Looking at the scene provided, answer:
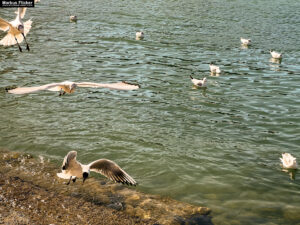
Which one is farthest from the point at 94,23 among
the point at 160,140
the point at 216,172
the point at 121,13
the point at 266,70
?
the point at 216,172

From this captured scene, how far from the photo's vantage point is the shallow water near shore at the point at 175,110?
31.4 ft

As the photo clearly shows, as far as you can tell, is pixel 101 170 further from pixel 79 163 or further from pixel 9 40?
pixel 9 40

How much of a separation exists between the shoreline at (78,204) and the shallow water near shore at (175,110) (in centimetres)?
60

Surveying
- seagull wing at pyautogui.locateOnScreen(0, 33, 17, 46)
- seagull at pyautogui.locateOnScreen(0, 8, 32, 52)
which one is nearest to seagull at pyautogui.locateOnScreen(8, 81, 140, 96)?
seagull at pyautogui.locateOnScreen(0, 8, 32, 52)

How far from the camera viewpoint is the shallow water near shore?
377 inches

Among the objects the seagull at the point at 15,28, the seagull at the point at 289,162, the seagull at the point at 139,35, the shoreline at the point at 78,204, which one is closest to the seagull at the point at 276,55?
the seagull at the point at 139,35

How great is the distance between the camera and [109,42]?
23.1 metres

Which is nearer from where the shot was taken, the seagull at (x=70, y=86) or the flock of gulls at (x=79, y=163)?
the flock of gulls at (x=79, y=163)

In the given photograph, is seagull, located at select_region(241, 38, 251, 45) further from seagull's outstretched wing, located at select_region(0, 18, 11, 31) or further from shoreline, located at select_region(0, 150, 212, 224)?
→ shoreline, located at select_region(0, 150, 212, 224)

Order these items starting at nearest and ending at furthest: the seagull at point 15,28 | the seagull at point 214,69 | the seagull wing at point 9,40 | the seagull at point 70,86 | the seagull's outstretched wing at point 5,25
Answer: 1. the seagull at point 70,86
2. the seagull's outstretched wing at point 5,25
3. the seagull at point 15,28
4. the seagull wing at point 9,40
5. the seagull at point 214,69

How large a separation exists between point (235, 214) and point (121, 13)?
24348mm

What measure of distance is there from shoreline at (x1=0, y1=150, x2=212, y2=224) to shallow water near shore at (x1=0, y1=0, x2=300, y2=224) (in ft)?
1.97

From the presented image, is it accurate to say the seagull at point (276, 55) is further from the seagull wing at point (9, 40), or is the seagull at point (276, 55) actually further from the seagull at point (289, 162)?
the seagull wing at point (9, 40)

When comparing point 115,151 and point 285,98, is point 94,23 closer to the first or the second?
point 285,98
